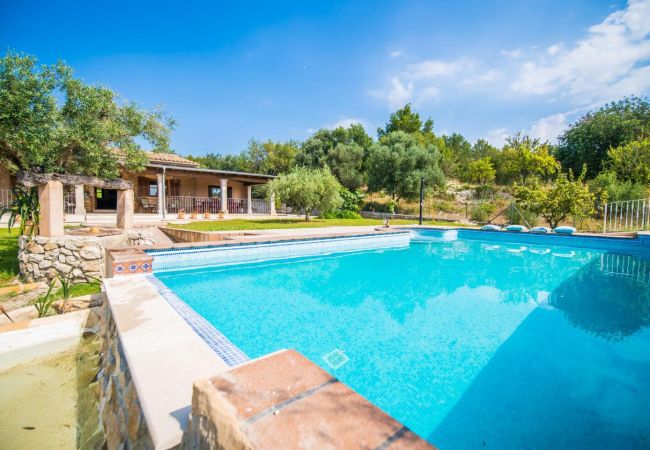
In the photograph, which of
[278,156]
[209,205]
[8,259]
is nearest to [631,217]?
[8,259]

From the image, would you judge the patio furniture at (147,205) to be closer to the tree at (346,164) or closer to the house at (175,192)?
the house at (175,192)

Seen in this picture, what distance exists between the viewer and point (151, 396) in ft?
5.09

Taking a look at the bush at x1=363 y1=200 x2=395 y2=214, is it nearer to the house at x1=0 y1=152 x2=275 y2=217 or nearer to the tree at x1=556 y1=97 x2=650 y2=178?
the house at x1=0 y1=152 x2=275 y2=217

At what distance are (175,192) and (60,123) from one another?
14575mm

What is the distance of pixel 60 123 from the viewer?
6.41 meters

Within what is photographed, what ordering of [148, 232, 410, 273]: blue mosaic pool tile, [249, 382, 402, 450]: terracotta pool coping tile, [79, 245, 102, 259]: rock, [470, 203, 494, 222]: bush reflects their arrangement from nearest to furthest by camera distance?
[249, 382, 402, 450]: terracotta pool coping tile < [79, 245, 102, 259]: rock < [148, 232, 410, 273]: blue mosaic pool tile < [470, 203, 494, 222]: bush

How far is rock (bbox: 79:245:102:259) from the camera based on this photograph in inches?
246

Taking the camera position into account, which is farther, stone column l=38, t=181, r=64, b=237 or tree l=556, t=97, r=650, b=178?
tree l=556, t=97, r=650, b=178

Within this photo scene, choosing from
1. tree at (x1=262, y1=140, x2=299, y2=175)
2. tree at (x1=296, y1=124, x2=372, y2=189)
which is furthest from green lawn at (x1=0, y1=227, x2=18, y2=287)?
tree at (x1=262, y1=140, x2=299, y2=175)

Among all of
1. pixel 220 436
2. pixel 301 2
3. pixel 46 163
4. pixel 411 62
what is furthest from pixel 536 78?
pixel 46 163

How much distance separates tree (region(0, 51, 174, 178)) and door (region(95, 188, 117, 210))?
41.8 ft

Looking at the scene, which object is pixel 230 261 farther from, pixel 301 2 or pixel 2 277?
pixel 301 2

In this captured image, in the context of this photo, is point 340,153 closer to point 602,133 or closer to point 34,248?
point 602,133

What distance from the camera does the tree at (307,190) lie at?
15656mm
